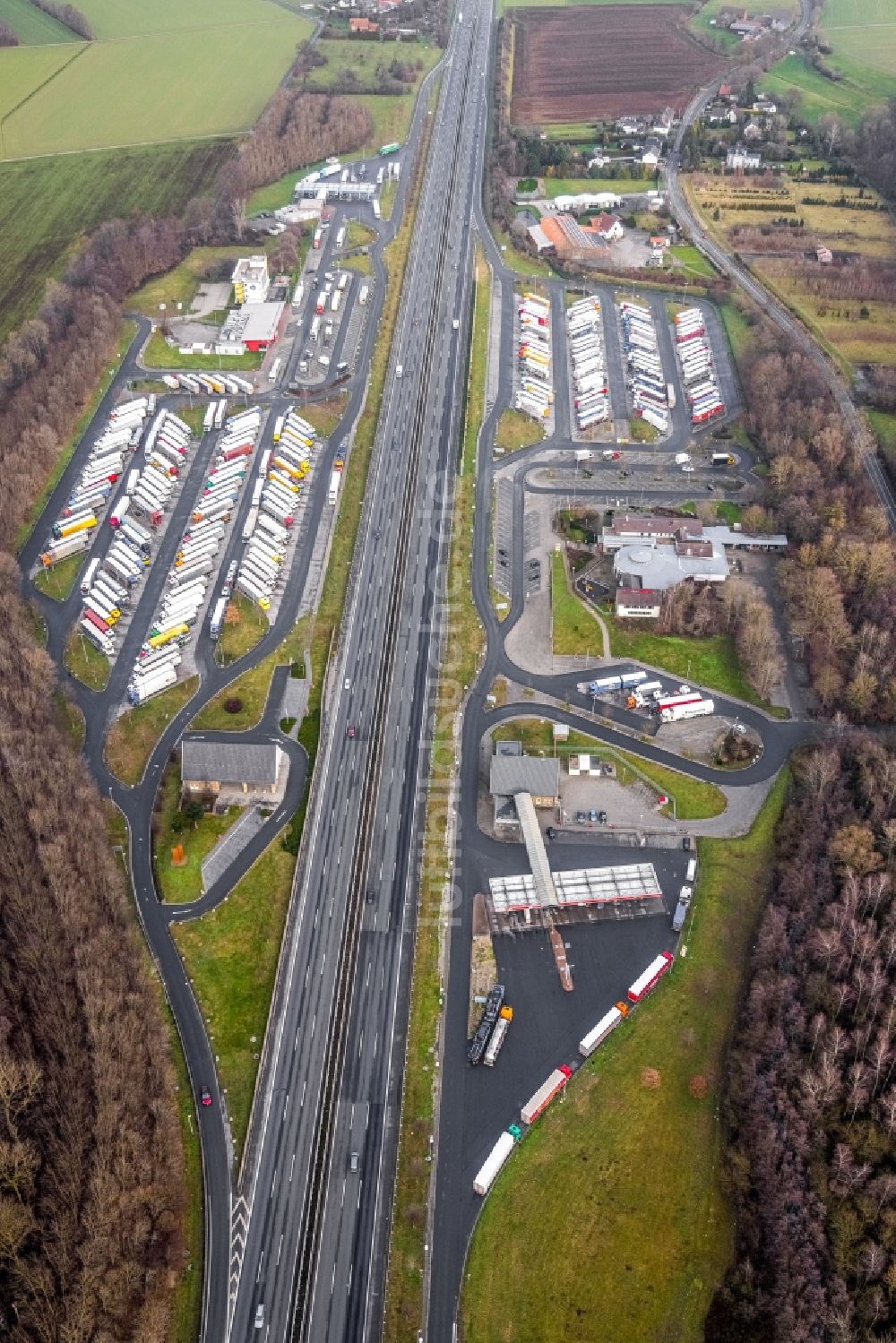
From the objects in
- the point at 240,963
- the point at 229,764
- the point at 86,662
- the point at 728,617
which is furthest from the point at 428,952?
the point at 728,617

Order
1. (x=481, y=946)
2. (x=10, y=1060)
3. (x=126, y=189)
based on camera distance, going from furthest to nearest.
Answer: (x=126, y=189), (x=481, y=946), (x=10, y=1060)

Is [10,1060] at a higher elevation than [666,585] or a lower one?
higher

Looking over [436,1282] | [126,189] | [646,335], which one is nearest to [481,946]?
[436,1282]

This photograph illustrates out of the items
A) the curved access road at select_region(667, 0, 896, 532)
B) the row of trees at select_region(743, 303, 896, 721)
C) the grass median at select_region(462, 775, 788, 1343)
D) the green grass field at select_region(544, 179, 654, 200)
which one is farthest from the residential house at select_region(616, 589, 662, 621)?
the green grass field at select_region(544, 179, 654, 200)

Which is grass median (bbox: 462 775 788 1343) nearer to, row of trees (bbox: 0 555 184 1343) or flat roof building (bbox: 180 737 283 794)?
row of trees (bbox: 0 555 184 1343)

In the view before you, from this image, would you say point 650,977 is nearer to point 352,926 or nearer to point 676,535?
point 352,926

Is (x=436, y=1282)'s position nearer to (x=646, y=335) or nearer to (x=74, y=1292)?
(x=74, y=1292)

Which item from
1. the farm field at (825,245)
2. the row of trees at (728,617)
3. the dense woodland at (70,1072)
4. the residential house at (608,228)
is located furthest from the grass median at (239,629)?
the residential house at (608,228)
